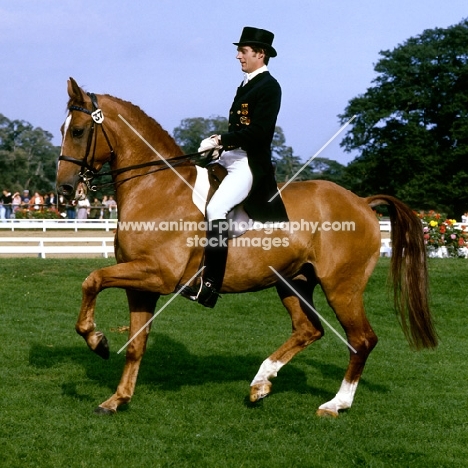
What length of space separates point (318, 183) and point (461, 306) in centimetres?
898

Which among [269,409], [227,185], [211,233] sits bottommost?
[269,409]

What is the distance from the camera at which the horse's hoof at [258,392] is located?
762 cm

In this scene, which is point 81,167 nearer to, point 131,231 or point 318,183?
point 131,231

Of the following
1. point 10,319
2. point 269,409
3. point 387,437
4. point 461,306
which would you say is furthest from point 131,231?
point 461,306

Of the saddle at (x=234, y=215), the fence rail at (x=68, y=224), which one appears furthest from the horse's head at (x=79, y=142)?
the fence rail at (x=68, y=224)

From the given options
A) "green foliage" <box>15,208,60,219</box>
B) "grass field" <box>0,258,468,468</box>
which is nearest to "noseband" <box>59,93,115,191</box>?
"grass field" <box>0,258,468,468</box>

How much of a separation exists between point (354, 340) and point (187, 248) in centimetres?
216

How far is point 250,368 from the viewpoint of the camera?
385 inches

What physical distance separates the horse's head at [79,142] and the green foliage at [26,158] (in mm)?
75681

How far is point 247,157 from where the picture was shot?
753 centimetres

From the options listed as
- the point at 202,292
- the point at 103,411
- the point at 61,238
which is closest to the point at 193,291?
the point at 202,292

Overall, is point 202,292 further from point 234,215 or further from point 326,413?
point 326,413

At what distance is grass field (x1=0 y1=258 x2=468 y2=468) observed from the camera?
20.0 ft

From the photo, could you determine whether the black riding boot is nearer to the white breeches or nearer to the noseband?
the white breeches
